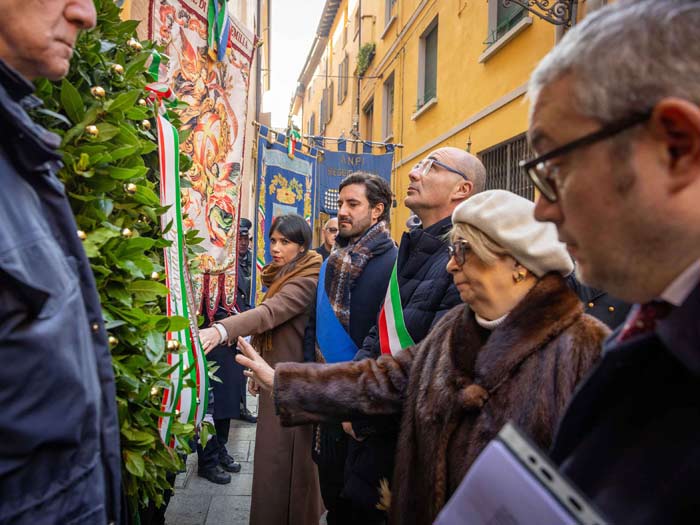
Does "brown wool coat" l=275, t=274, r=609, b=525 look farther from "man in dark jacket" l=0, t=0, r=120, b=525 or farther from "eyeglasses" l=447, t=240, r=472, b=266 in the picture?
"man in dark jacket" l=0, t=0, r=120, b=525

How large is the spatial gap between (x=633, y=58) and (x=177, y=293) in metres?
1.47

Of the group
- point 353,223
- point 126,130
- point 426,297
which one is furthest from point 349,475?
point 126,130

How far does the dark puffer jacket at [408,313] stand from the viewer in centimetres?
225

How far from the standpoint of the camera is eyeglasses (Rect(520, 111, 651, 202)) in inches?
29.9

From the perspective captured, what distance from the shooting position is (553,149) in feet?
2.82

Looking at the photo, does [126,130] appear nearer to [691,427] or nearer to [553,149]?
[553,149]

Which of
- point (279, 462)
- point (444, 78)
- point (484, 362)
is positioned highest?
point (444, 78)

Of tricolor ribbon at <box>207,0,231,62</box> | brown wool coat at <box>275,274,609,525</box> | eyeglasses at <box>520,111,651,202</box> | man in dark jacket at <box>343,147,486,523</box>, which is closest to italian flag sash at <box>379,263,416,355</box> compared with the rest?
man in dark jacket at <box>343,147,486,523</box>

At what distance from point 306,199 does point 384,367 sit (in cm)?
491

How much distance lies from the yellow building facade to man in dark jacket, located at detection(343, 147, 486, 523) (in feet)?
11.1

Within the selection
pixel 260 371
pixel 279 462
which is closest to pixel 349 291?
pixel 260 371

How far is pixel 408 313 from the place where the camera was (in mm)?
2381

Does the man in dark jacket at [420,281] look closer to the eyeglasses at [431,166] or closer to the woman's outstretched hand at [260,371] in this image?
the eyeglasses at [431,166]

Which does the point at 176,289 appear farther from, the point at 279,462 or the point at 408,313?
the point at 279,462
